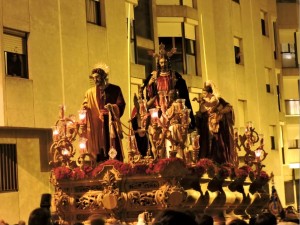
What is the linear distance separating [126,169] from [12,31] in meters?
6.98

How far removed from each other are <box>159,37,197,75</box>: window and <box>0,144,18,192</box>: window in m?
12.0

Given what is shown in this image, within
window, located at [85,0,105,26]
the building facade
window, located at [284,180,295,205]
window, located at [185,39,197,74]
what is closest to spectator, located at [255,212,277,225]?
the building facade

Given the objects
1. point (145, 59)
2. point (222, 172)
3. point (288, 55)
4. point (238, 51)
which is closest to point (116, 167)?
point (222, 172)

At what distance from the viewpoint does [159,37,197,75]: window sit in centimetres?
3362

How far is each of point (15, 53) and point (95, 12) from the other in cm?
509

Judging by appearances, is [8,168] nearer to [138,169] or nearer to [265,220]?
[138,169]

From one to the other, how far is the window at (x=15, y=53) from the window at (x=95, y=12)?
400cm

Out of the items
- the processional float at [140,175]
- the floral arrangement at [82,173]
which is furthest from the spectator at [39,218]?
the floral arrangement at [82,173]

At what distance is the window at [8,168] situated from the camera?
2247 centimetres

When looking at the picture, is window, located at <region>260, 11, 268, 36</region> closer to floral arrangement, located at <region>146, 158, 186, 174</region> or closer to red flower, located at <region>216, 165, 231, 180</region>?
red flower, located at <region>216, 165, 231, 180</region>

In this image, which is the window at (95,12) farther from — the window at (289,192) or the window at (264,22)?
the window at (289,192)

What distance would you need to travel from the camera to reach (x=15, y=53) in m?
23.2

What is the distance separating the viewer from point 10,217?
2264 cm

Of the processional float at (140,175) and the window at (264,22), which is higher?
the window at (264,22)
